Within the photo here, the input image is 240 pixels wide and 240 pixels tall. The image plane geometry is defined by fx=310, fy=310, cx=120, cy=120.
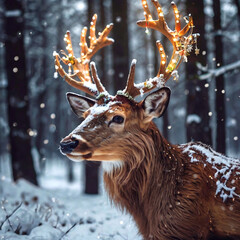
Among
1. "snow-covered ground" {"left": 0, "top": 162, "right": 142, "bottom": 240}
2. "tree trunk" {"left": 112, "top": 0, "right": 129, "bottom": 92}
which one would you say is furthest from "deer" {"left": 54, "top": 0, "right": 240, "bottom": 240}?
"tree trunk" {"left": 112, "top": 0, "right": 129, "bottom": 92}

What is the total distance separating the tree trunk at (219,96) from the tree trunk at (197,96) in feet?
0.78

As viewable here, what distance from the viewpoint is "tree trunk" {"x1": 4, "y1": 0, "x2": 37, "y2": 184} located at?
9859 millimetres

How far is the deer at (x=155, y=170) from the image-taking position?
148 inches

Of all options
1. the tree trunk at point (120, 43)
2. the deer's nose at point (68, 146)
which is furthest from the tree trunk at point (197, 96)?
the deer's nose at point (68, 146)

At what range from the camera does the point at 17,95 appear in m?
10.2

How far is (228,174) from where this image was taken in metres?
4.01

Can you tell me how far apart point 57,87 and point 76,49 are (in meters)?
4.12

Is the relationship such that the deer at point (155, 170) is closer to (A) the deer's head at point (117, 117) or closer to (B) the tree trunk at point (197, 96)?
(A) the deer's head at point (117, 117)

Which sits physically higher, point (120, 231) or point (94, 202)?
point (120, 231)

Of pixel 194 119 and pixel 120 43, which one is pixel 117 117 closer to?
pixel 194 119

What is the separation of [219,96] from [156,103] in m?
3.67

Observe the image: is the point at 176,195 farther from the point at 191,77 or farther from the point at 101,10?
the point at 101,10

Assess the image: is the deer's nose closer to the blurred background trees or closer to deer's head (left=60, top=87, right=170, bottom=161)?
deer's head (left=60, top=87, right=170, bottom=161)

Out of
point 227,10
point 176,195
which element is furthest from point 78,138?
point 227,10
